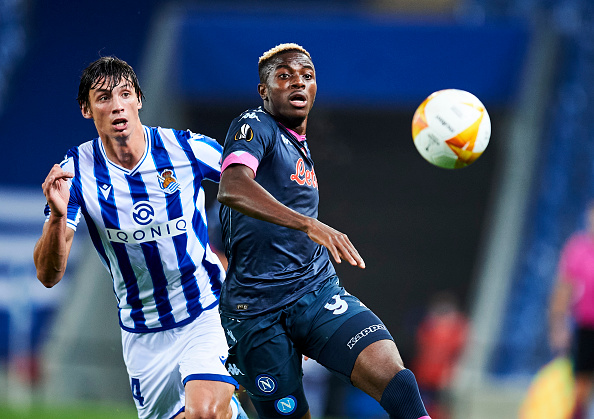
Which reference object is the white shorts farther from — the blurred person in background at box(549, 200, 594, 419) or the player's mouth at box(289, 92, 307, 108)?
the blurred person in background at box(549, 200, 594, 419)

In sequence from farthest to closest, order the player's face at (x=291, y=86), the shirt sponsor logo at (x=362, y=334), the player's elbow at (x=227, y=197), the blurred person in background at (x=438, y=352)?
the blurred person in background at (x=438, y=352), the player's face at (x=291, y=86), the shirt sponsor logo at (x=362, y=334), the player's elbow at (x=227, y=197)

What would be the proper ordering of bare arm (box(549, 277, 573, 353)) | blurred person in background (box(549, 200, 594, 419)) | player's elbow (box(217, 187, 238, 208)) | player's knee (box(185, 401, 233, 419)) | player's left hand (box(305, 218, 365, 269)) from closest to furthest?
player's left hand (box(305, 218, 365, 269)), player's elbow (box(217, 187, 238, 208)), player's knee (box(185, 401, 233, 419)), blurred person in background (box(549, 200, 594, 419)), bare arm (box(549, 277, 573, 353))

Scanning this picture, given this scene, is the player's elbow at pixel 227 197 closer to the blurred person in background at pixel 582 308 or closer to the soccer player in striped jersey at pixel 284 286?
the soccer player in striped jersey at pixel 284 286

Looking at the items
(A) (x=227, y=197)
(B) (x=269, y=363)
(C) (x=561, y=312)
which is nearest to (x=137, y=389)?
(B) (x=269, y=363)

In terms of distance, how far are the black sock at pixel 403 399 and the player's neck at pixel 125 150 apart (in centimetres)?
192

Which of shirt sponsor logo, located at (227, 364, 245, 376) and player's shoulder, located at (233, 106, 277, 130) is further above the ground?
player's shoulder, located at (233, 106, 277, 130)

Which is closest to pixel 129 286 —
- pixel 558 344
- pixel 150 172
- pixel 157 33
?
pixel 150 172

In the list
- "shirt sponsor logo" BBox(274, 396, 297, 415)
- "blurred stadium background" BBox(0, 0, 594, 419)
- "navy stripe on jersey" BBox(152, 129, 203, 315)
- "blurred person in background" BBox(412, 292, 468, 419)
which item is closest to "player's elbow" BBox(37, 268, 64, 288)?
"navy stripe on jersey" BBox(152, 129, 203, 315)

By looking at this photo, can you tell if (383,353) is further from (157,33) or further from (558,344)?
(157,33)

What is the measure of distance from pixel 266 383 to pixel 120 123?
1600 millimetres

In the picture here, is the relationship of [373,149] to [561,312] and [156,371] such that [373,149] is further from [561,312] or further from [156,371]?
[156,371]

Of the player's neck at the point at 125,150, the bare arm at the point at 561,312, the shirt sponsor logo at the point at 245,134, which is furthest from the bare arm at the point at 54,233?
the bare arm at the point at 561,312

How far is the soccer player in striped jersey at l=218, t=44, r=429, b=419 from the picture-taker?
14.4 ft

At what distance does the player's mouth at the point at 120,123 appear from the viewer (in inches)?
194
